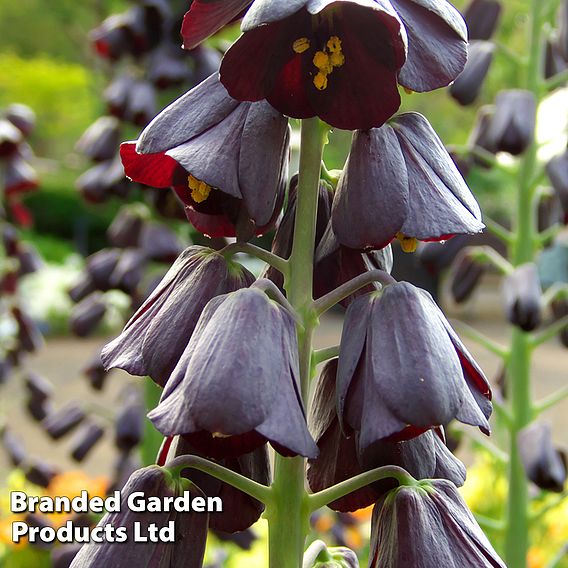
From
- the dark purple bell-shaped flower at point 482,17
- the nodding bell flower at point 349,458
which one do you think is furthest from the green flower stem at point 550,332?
the nodding bell flower at point 349,458

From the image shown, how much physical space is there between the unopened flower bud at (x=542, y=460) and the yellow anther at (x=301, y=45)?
1117 mm

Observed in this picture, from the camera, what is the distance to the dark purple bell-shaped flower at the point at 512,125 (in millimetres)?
1759

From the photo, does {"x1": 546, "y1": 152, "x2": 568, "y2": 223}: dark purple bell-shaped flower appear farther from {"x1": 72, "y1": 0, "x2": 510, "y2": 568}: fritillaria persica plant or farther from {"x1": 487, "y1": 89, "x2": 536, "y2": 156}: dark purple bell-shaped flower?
{"x1": 72, "y1": 0, "x2": 510, "y2": 568}: fritillaria persica plant

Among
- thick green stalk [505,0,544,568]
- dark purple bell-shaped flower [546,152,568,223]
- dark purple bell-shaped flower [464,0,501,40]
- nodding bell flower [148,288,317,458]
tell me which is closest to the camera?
nodding bell flower [148,288,317,458]

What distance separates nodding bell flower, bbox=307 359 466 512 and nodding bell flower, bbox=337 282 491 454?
4cm

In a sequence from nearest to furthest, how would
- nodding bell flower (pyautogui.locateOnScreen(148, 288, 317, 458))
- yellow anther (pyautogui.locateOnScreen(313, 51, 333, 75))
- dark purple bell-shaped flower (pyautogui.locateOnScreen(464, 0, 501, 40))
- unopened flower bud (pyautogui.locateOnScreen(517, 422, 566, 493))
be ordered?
nodding bell flower (pyautogui.locateOnScreen(148, 288, 317, 458)) < yellow anther (pyautogui.locateOnScreen(313, 51, 333, 75)) < unopened flower bud (pyautogui.locateOnScreen(517, 422, 566, 493)) < dark purple bell-shaped flower (pyautogui.locateOnScreen(464, 0, 501, 40))

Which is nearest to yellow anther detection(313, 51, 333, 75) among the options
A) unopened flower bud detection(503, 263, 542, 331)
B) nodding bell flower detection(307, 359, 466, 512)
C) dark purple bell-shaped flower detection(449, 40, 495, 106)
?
nodding bell flower detection(307, 359, 466, 512)

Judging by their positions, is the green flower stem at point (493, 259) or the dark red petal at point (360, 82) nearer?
the dark red petal at point (360, 82)

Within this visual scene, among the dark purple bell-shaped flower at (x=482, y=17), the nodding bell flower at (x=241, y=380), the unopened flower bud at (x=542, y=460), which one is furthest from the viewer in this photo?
the dark purple bell-shaped flower at (x=482, y=17)

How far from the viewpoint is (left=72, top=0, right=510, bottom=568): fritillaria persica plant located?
59cm

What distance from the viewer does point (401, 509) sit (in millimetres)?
645

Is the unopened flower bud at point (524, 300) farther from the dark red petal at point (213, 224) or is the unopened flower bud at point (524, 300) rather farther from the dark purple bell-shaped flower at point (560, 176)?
the dark red petal at point (213, 224)

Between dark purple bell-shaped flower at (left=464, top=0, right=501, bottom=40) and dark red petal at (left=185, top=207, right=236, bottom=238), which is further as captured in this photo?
dark purple bell-shaped flower at (left=464, top=0, right=501, bottom=40)

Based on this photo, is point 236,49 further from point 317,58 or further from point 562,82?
point 562,82
